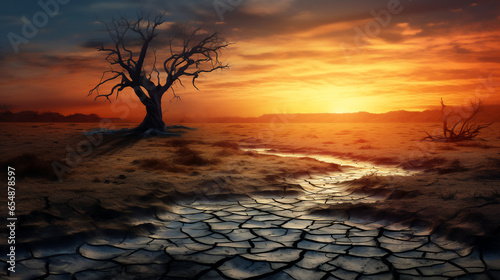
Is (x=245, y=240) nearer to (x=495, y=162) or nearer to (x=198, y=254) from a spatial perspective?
(x=198, y=254)

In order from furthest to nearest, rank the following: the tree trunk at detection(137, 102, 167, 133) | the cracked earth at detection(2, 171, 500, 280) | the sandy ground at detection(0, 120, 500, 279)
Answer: the tree trunk at detection(137, 102, 167, 133), the sandy ground at detection(0, 120, 500, 279), the cracked earth at detection(2, 171, 500, 280)

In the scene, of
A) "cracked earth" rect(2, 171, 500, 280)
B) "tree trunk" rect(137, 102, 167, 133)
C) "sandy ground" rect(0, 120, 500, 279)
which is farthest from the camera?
"tree trunk" rect(137, 102, 167, 133)

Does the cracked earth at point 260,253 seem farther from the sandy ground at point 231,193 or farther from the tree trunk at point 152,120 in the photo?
the tree trunk at point 152,120

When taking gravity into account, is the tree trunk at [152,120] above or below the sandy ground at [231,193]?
above

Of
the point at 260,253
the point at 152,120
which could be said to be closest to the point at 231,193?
the point at 260,253

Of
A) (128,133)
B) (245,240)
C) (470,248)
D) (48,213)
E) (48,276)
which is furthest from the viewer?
(128,133)

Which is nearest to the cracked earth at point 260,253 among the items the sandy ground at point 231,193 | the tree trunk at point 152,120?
the sandy ground at point 231,193

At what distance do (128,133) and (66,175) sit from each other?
608 inches

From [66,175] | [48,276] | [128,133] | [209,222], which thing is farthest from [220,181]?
[128,133]

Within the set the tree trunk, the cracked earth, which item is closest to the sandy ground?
the cracked earth

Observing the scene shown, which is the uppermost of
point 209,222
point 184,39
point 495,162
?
point 184,39

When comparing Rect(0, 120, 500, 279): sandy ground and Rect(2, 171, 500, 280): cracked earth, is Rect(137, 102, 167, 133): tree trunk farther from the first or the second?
Rect(2, 171, 500, 280): cracked earth

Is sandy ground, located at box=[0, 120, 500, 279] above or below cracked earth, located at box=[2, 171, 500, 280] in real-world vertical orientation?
above

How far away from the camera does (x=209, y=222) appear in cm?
534
